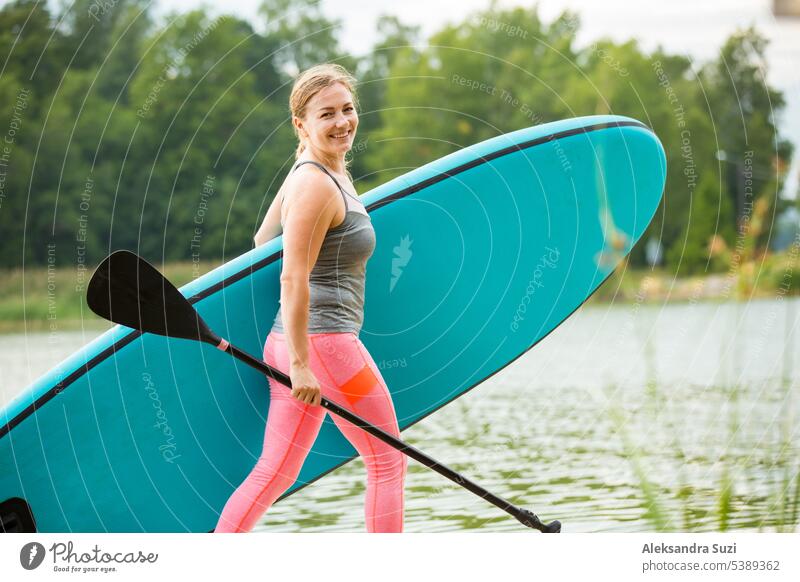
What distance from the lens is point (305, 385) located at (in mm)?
2109

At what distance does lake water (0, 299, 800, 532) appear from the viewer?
2.76 metres

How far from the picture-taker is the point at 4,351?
10.5 metres

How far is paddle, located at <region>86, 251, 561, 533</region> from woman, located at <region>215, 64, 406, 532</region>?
5 cm

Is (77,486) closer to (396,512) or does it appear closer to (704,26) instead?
(396,512)

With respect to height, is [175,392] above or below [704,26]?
below

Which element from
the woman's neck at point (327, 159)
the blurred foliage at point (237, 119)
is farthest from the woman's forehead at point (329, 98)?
the blurred foliage at point (237, 119)

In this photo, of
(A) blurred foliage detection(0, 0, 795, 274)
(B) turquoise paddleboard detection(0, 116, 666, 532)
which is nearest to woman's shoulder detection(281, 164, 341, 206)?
(B) turquoise paddleboard detection(0, 116, 666, 532)

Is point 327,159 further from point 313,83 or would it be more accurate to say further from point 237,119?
point 237,119

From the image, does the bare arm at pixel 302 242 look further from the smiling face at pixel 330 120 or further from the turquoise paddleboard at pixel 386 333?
the turquoise paddleboard at pixel 386 333

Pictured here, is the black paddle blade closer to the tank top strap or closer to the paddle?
the paddle

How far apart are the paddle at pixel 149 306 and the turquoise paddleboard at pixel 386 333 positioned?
16 cm

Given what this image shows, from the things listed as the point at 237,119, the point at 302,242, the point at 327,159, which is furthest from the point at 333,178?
the point at 237,119
